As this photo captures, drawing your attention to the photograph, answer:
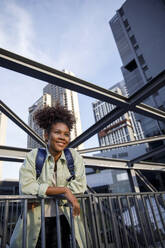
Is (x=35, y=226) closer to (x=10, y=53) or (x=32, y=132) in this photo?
(x=10, y=53)

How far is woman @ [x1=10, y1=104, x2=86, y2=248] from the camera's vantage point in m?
1.84

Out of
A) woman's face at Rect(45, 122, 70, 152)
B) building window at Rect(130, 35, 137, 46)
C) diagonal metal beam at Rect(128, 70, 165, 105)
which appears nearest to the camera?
woman's face at Rect(45, 122, 70, 152)

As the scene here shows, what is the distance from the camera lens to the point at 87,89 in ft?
12.5

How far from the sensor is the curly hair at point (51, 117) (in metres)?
2.64

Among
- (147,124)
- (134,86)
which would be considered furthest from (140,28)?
(147,124)

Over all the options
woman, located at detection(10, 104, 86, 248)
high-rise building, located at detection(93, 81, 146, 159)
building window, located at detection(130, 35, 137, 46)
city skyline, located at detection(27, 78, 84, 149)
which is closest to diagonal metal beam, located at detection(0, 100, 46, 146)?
city skyline, located at detection(27, 78, 84, 149)

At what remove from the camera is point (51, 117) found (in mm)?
2658

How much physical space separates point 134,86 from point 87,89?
69.5 ft

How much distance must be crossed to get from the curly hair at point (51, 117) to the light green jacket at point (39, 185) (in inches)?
23.5

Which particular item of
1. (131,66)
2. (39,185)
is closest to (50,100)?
(39,185)

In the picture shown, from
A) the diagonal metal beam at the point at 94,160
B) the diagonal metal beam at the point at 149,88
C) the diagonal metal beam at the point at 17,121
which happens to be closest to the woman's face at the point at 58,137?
the diagonal metal beam at the point at 149,88

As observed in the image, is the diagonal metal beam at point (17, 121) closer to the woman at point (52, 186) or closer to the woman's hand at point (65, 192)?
the woman at point (52, 186)

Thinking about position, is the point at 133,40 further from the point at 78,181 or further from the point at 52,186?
the point at 52,186

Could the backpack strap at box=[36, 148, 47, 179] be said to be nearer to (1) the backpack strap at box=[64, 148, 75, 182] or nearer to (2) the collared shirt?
(2) the collared shirt
